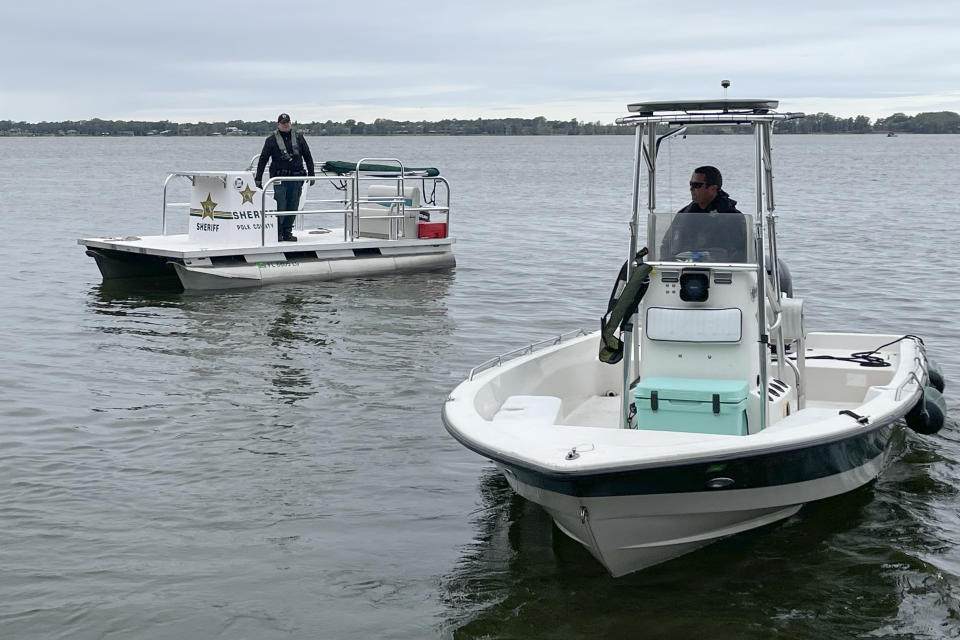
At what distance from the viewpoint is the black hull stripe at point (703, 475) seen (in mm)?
5492

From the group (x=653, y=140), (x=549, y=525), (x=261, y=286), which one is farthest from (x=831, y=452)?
(x=261, y=286)

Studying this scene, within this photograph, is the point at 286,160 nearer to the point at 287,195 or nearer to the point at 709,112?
the point at 287,195

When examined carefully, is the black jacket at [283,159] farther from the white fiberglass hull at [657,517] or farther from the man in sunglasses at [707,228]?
the white fiberglass hull at [657,517]

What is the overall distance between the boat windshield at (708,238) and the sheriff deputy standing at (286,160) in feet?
33.9

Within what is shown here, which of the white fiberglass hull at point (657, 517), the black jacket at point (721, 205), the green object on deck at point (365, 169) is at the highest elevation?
the green object on deck at point (365, 169)

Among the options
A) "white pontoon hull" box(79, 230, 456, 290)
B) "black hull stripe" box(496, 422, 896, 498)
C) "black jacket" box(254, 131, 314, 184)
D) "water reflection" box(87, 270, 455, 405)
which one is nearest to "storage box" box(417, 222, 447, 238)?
"white pontoon hull" box(79, 230, 456, 290)

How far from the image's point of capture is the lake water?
5.76 metres

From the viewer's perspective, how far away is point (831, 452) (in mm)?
6102

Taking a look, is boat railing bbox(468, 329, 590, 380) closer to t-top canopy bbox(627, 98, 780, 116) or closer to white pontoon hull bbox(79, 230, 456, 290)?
t-top canopy bbox(627, 98, 780, 116)

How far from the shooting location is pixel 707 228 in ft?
21.6

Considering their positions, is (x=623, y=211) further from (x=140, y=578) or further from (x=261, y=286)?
(x=140, y=578)

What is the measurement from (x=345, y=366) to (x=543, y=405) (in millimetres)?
5074

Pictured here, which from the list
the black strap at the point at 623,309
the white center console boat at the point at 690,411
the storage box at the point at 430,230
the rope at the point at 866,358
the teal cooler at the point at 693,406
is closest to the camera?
the white center console boat at the point at 690,411

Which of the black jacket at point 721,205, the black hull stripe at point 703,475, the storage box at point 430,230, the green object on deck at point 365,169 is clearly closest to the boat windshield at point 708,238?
the black jacket at point 721,205
